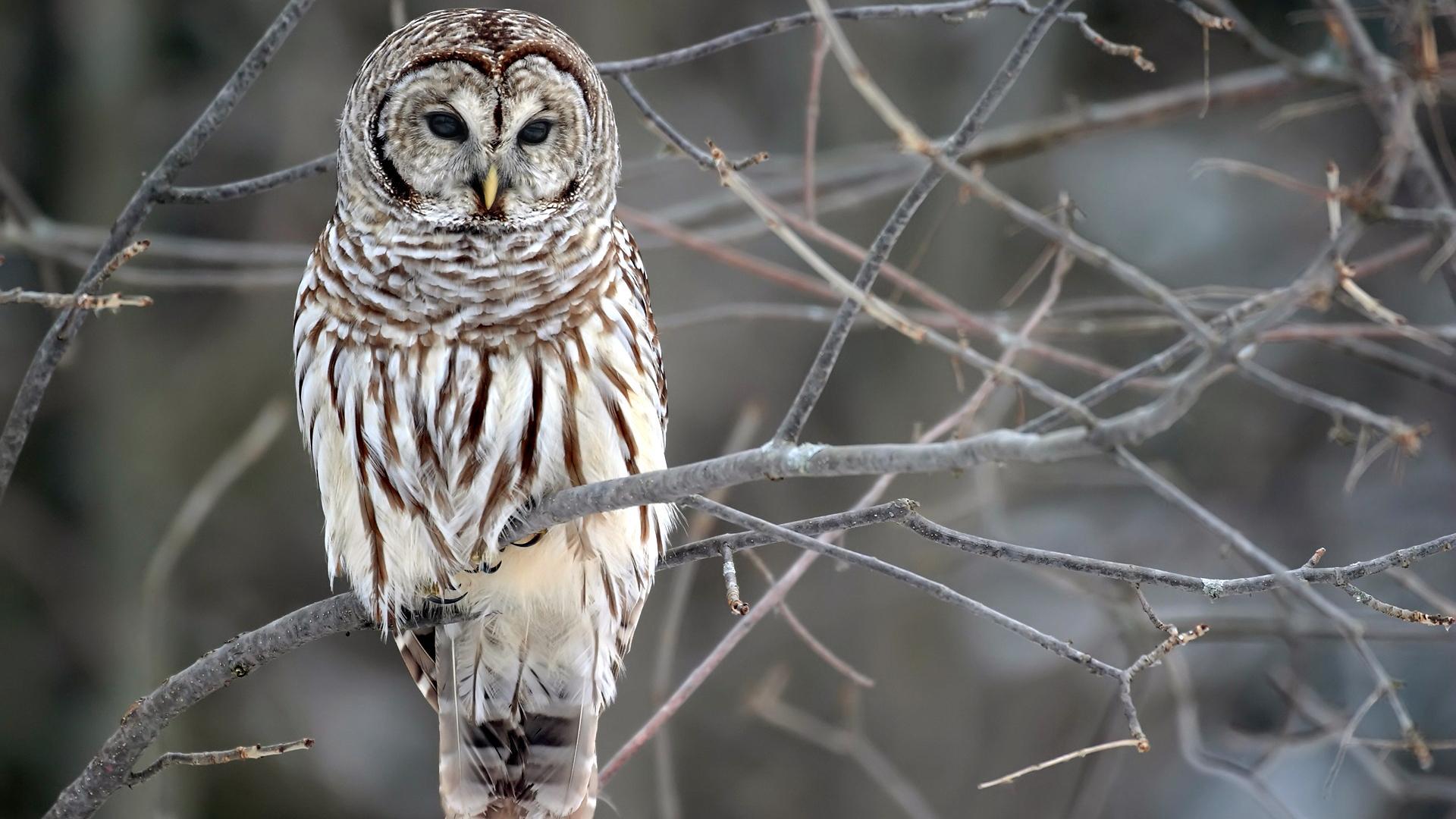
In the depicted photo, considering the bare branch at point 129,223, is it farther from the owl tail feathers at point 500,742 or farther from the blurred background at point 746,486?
the blurred background at point 746,486

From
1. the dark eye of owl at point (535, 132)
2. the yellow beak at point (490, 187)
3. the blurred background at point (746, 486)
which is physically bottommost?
the blurred background at point (746, 486)

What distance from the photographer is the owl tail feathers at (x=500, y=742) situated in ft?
13.3

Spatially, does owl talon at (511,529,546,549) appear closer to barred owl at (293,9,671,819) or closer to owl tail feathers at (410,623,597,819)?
barred owl at (293,9,671,819)

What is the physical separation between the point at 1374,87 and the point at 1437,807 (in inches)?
210

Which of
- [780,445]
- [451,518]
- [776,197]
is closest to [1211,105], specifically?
[776,197]

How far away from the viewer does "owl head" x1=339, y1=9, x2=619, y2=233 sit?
3.46 m

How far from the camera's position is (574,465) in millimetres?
3393

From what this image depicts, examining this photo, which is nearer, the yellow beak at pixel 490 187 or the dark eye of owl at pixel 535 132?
the yellow beak at pixel 490 187

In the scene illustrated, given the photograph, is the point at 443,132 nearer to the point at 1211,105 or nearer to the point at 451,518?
the point at 451,518

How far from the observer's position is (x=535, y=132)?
3.57 meters

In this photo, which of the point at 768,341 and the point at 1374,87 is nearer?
the point at 1374,87

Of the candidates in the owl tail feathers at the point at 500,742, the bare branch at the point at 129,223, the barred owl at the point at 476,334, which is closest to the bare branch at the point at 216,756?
the bare branch at the point at 129,223

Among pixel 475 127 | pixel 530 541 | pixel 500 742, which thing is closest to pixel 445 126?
pixel 475 127

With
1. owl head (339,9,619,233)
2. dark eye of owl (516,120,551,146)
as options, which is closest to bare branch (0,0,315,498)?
owl head (339,9,619,233)
